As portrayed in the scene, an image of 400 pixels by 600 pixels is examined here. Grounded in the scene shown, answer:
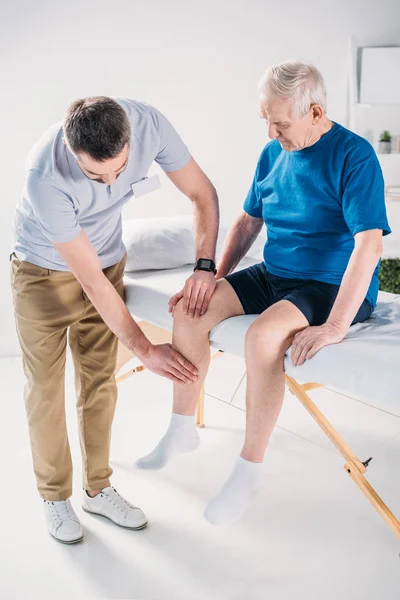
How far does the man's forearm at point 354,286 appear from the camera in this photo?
1808 mm

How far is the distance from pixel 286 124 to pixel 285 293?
0.50 meters

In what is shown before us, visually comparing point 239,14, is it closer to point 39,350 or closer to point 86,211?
point 86,211

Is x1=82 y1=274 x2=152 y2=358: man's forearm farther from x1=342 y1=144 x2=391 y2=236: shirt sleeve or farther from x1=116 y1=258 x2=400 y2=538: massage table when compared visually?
x1=342 y1=144 x2=391 y2=236: shirt sleeve

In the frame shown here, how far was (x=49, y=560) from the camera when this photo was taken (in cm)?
207

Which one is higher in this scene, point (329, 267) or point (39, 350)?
point (329, 267)

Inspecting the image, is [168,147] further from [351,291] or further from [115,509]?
[115,509]

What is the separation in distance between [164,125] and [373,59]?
7.13 ft

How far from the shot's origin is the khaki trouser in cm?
201

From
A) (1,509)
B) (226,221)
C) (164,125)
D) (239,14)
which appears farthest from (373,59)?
(1,509)

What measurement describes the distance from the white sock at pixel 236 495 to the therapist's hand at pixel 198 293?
456 mm

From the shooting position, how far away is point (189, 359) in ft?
6.61

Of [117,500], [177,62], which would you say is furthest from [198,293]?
[177,62]

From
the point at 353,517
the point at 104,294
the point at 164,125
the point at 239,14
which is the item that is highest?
the point at 239,14

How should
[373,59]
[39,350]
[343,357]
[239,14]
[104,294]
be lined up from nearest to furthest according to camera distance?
[343,357] → [104,294] → [39,350] → [239,14] → [373,59]
